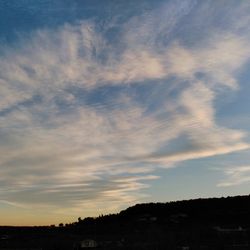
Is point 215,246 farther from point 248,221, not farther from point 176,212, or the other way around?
point 176,212

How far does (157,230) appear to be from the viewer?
84000mm

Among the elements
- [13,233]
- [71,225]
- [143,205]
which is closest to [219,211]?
[143,205]

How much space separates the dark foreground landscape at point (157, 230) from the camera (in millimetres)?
69875

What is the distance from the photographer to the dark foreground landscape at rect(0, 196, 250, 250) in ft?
229

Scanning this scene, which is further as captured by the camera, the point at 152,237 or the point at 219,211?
the point at 219,211

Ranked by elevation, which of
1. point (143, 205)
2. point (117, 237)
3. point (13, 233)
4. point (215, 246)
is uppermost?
point (143, 205)

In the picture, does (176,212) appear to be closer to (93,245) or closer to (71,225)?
(71,225)

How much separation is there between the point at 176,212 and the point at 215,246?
137ft

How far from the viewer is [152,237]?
77000mm

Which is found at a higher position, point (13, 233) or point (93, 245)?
point (13, 233)

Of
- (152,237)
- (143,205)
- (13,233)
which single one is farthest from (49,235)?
(143,205)

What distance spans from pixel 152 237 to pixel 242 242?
14325 millimetres

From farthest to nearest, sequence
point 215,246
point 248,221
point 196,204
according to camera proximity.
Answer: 1. point 196,204
2. point 248,221
3. point 215,246

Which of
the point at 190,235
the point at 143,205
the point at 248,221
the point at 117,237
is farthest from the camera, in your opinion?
the point at 143,205
